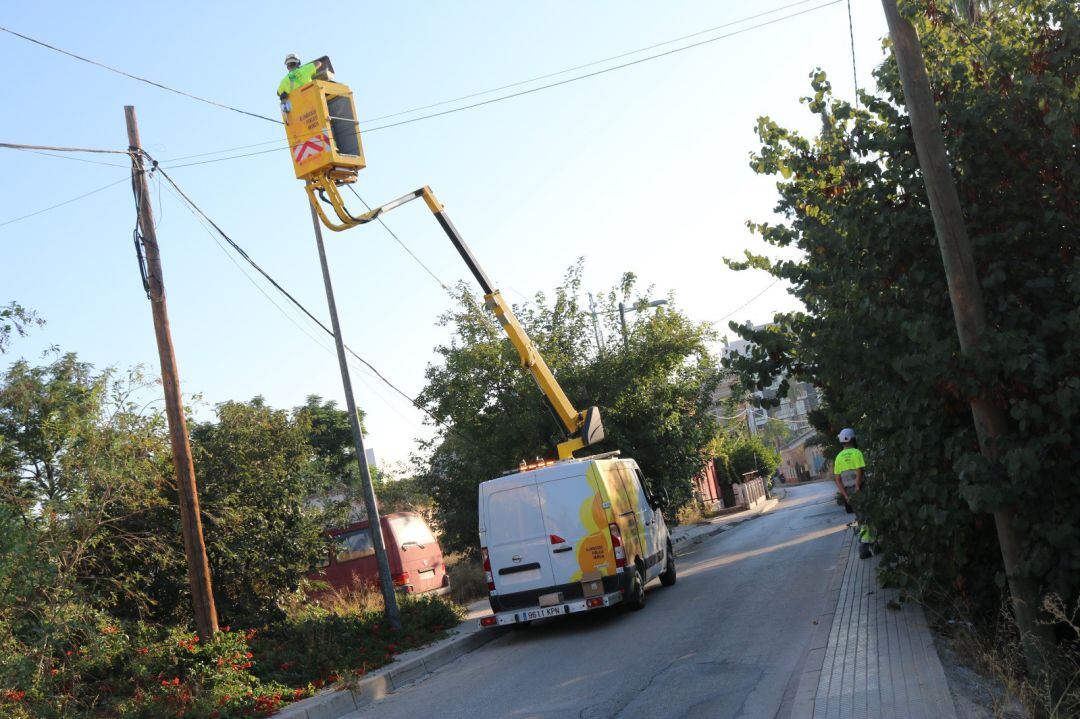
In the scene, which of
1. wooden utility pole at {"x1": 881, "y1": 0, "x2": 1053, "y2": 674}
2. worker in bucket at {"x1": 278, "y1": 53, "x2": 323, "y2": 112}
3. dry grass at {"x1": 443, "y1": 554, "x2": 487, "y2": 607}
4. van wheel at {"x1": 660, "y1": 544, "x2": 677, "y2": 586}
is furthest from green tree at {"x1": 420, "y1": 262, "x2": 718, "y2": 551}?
wooden utility pole at {"x1": 881, "y1": 0, "x2": 1053, "y2": 674}

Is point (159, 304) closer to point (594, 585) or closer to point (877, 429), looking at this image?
point (594, 585)

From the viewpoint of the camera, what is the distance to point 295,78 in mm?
12648

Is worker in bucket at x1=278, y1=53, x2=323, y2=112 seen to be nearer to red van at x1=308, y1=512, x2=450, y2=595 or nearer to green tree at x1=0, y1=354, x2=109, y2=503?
green tree at x1=0, y1=354, x2=109, y2=503

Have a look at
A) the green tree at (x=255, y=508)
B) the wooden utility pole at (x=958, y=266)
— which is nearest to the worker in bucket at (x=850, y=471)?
the wooden utility pole at (x=958, y=266)

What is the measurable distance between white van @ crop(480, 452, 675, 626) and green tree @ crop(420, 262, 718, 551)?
823 cm

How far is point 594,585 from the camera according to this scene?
1225cm

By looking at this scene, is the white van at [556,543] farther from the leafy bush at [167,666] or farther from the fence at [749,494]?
the fence at [749,494]

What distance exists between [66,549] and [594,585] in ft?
20.4

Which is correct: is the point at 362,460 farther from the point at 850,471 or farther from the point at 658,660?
the point at 850,471

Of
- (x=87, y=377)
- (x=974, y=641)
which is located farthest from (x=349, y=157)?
(x=974, y=641)

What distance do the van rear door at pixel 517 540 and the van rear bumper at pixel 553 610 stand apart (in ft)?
0.93

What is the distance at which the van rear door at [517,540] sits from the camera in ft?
40.8

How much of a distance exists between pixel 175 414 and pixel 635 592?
Result: 6.42 m

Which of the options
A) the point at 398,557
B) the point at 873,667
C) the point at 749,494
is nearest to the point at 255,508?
the point at 398,557
